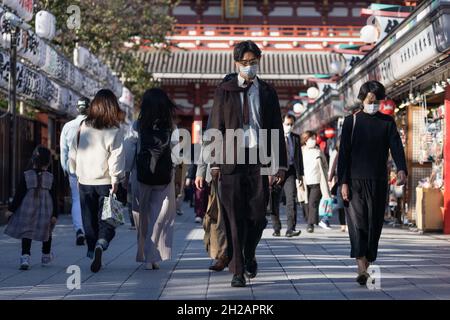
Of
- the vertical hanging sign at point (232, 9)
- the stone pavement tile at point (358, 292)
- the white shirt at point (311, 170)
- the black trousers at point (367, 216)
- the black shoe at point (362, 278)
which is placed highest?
the vertical hanging sign at point (232, 9)

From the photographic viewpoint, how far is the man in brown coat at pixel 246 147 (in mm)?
7605

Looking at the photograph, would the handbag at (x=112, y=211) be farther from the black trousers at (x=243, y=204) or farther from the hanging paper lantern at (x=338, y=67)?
the hanging paper lantern at (x=338, y=67)

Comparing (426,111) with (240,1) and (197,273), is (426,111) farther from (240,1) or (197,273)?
(240,1)

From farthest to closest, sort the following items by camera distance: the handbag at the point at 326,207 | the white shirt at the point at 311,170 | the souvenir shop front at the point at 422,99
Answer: the handbag at the point at 326,207
the white shirt at the point at 311,170
the souvenir shop front at the point at 422,99

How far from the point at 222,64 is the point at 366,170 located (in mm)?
30854

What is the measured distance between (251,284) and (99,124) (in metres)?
2.39

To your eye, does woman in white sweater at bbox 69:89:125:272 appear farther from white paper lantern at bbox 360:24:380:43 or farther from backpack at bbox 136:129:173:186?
white paper lantern at bbox 360:24:380:43

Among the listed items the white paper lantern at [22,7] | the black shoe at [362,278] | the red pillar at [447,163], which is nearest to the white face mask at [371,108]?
the black shoe at [362,278]

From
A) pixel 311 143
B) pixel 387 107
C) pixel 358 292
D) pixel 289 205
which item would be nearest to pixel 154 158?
pixel 358 292

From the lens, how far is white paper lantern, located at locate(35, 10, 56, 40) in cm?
1518

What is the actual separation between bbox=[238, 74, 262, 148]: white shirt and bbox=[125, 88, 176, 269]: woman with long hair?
4.99 ft

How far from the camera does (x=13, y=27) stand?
1372 cm

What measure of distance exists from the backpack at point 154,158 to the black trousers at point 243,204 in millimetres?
1421
